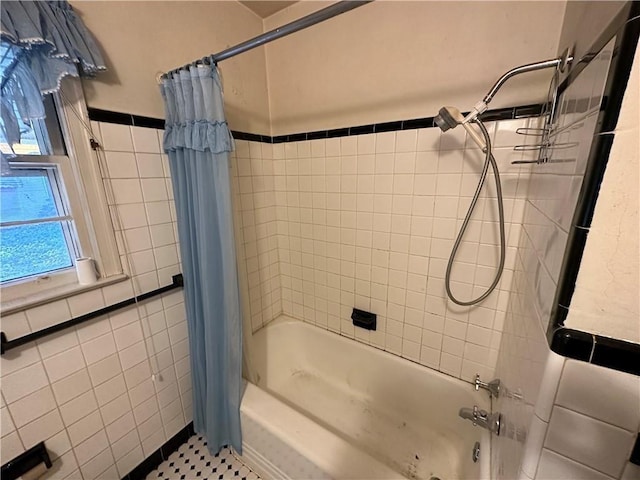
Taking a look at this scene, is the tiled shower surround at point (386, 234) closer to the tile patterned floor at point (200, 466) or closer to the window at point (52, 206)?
the window at point (52, 206)

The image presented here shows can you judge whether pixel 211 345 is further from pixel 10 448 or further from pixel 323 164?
pixel 323 164

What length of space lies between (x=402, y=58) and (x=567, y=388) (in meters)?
1.36

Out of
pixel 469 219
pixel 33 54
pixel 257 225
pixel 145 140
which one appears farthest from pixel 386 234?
pixel 33 54

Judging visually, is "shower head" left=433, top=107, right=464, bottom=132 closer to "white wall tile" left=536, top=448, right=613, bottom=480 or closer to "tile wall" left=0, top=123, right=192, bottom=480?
"white wall tile" left=536, top=448, right=613, bottom=480

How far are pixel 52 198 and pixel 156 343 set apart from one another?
77 centimetres

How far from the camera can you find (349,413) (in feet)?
5.19

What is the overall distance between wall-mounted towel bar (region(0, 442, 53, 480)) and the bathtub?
2.38 feet

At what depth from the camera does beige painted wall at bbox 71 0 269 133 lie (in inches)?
39.2

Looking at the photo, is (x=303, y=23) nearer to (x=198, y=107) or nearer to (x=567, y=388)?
(x=198, y=107)

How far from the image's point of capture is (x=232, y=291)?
1.16 meters

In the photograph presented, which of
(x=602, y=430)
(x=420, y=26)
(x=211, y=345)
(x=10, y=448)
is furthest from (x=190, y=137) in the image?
(x=602, y=430)

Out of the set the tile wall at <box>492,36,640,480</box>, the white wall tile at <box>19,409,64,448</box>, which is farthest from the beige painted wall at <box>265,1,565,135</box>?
the white wall tile at <box>19,409,64,448</box>

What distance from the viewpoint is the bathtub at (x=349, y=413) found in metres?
1.06

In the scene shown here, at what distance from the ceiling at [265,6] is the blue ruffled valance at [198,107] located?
2.60ft
